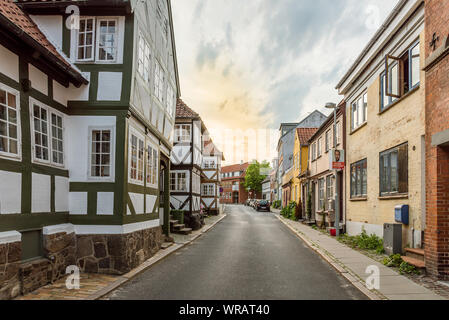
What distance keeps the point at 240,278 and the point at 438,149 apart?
199 inches

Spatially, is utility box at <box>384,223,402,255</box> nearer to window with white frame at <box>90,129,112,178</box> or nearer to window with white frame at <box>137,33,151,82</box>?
window with white frame at <box>90,129,112,178</box>

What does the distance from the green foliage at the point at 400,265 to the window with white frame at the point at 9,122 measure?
8.54 metres

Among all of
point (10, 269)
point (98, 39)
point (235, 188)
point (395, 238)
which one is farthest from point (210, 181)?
point (235, 188)

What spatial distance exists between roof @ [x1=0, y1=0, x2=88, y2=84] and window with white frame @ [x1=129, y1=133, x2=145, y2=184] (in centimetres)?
191

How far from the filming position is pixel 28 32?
740cm

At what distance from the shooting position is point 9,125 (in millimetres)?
6633

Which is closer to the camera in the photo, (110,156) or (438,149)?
(438,149)

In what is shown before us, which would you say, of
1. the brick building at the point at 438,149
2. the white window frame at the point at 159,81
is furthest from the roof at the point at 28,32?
the brick building at the point at 438,149

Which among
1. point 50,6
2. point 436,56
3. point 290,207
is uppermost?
point 50,6

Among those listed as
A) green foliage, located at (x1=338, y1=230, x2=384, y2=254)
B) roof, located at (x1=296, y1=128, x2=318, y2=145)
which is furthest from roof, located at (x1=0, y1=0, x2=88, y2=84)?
roof, located at (x1=296, y1=128, x2=318, y2=145)

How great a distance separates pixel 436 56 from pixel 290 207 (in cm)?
2575

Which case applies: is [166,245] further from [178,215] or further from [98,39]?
[98,39]

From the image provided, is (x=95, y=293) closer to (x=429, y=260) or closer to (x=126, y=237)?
(x=126, y=237)
